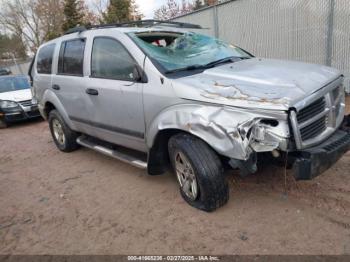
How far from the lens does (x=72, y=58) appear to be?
4684 mm

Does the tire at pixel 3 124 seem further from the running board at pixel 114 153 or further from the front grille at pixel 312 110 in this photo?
the front grille at pixel 312 110

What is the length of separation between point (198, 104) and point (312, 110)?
3.34ft

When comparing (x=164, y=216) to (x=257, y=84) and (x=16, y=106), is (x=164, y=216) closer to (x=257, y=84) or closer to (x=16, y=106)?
(x=257, y=84)

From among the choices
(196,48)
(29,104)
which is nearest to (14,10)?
(29,104)

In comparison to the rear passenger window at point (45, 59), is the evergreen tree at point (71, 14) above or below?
above

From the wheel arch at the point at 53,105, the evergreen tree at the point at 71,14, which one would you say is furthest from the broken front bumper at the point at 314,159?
the evergreen tree at the point at 71,14

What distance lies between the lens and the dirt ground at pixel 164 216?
9.01 feet

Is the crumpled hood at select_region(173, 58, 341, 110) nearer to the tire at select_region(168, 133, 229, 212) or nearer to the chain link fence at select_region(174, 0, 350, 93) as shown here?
the tire at select_region(168, 133, 229, 212)

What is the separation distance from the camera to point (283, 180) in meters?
3.66

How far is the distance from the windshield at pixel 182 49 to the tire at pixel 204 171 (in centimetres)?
85

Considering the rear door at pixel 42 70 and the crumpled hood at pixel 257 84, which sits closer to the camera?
the crumpled hood at pixel 257 84

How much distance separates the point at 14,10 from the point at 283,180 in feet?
139

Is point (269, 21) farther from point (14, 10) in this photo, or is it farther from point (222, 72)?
point (14, 10)

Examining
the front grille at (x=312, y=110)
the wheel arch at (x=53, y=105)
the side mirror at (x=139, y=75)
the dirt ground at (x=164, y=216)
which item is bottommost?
the dirt ground at (x=164, y=216)
